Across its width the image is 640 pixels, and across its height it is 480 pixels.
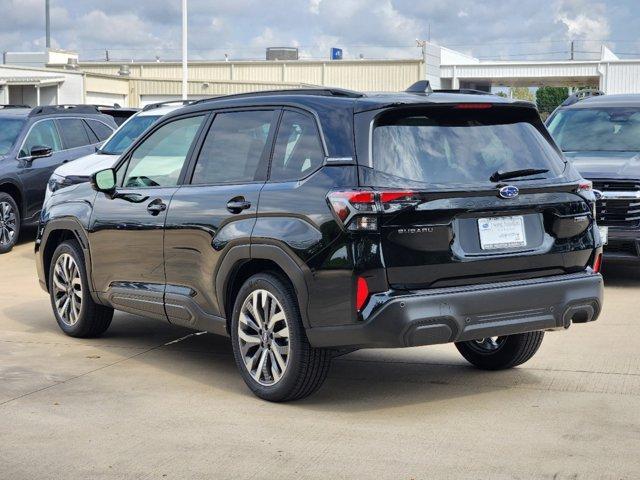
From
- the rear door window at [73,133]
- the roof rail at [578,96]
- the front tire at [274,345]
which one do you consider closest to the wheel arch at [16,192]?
the rear door window at [73,133]

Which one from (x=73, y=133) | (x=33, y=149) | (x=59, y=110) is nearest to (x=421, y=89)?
(x=33, y=149)

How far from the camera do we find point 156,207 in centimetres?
759

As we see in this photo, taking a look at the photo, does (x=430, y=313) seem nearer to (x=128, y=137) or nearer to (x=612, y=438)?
(x=612, y=438)

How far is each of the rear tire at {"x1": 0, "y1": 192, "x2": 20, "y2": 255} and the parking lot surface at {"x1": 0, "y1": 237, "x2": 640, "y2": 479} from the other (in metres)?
6.46

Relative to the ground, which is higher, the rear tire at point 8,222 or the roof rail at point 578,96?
the roof rail at point 578,96

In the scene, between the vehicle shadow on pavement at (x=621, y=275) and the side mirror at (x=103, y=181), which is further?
the vehicle shadow on pavement at (x=621, y=275)

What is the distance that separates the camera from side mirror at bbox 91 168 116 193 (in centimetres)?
799

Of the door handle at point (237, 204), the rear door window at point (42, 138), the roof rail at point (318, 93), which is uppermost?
the roof rail at point (318, 93)

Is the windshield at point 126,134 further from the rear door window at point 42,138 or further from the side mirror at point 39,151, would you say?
the rear door window at point 42,138

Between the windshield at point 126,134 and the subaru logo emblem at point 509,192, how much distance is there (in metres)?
8.94

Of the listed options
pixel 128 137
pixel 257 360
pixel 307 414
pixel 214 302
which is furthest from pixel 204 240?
pixel 128 137

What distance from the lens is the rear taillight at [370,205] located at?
595cm

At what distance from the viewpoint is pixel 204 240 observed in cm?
706

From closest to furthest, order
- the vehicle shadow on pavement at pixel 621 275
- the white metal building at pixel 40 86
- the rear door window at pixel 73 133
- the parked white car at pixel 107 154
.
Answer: the vehicle shadow on pavement at pixel 621 275 → the parked white car at pixel 107 154 → the rear door window at pixel 73 133 → the white metal building at pixel 40 86
